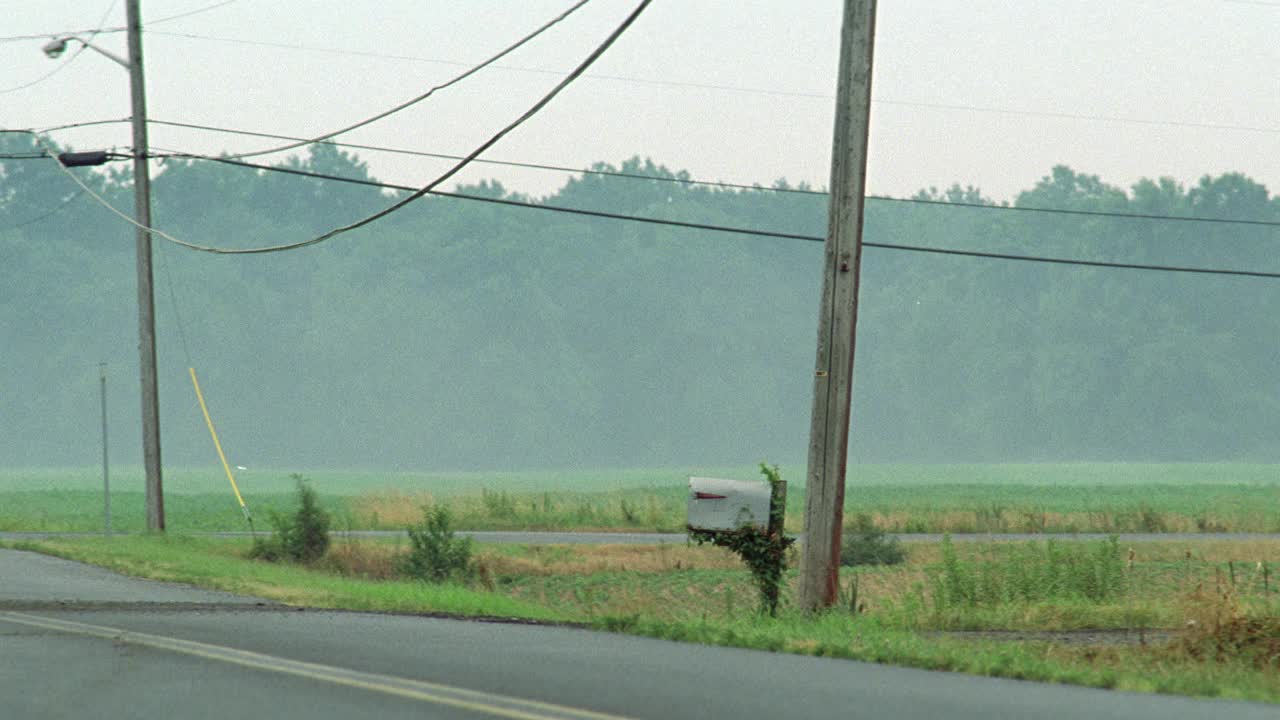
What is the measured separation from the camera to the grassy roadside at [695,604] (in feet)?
36.7

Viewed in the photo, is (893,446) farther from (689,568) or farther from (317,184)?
(689,568)

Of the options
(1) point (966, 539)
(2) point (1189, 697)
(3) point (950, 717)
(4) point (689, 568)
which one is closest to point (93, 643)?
(3) point (950, 717)

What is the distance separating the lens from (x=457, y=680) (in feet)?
32.7

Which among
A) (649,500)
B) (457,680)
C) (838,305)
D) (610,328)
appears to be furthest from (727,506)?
(610,328)

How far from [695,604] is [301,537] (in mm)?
8875

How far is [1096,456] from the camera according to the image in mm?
121500

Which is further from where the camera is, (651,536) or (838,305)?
(651,536)

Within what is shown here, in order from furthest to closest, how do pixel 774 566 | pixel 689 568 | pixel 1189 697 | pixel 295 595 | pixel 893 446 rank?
pixel 893 446
pixel 689 568
pixel 295 595
pixel 774 566
pixel 1189 697

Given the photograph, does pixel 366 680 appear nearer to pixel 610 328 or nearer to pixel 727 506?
pixel 727 506

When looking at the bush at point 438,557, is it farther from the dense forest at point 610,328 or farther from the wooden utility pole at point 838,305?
the dense forest at point 610,328

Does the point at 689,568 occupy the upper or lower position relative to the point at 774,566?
lower

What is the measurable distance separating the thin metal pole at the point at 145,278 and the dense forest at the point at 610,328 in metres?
83.0

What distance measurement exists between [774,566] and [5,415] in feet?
355

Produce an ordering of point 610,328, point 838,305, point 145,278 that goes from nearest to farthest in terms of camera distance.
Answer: point 838,305
point 145,278
point 610,328
